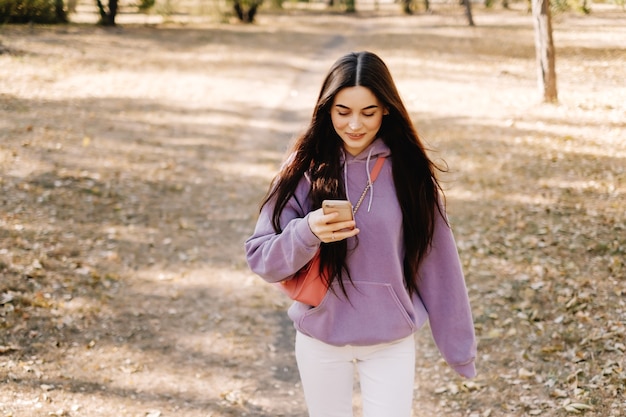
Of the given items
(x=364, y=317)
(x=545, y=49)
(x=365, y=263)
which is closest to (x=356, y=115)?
(x=365, y=263)

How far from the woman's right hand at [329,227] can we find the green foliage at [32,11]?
23.1 meters

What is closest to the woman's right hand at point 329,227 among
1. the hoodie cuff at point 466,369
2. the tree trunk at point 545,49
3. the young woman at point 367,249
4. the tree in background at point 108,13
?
the young woman at point 367,249

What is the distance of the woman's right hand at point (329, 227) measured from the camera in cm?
252

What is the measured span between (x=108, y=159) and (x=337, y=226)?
8.81 m

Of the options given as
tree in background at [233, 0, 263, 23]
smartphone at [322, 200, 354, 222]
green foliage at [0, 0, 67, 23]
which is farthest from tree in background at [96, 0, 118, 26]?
smartphone at [322, 200, 354, 222]

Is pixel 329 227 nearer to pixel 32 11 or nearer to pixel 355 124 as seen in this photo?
pixel 355 124

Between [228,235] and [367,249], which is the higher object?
[367,249]

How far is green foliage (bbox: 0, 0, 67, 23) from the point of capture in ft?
75.4

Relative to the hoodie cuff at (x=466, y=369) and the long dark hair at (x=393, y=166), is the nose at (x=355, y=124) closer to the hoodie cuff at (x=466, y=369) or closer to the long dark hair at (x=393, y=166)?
the long dark hair at (x=393, y=166)

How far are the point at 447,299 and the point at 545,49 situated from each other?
38.0ft

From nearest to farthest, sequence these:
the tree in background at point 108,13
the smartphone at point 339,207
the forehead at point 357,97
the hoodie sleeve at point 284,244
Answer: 1. the smartphone at point 339,207
2. the hoodie sleeve at point 284,244
3. the forehead at point 357,97
4. the tree in background at point 108,13

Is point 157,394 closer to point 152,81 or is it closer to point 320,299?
point 320,299

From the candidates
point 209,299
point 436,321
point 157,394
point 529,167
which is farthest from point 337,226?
point 529,167

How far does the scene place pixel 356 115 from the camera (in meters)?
2.81
